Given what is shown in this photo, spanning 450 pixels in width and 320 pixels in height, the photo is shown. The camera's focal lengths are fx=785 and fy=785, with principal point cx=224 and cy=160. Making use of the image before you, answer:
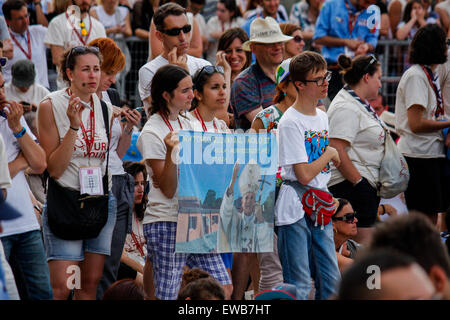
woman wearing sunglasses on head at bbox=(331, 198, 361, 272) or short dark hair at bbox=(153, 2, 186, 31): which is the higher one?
short dark hair at bbox=(153, 2, 186, 31)

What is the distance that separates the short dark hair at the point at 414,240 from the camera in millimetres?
2477

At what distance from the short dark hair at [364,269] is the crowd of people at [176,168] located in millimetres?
135

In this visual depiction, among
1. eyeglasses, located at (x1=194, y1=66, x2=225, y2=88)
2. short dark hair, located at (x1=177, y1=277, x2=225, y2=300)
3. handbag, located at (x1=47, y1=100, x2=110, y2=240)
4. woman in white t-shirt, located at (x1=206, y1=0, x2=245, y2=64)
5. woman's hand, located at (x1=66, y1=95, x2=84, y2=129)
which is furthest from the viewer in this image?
woman in white t-shirt, located at (x1=206, y1=0, x2=245, y2=64)

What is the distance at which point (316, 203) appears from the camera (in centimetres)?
530

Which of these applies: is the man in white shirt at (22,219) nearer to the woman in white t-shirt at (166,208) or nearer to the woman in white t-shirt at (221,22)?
the woman in white t-shirt at (166,208)

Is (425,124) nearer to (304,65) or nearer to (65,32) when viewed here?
(304,65)

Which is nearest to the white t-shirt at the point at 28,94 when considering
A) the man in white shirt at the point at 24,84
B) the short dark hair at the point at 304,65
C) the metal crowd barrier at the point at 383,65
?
the man in white shirt at the point at 24,84

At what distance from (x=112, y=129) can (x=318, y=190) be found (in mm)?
1616

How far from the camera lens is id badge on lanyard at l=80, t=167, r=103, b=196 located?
5.17 m

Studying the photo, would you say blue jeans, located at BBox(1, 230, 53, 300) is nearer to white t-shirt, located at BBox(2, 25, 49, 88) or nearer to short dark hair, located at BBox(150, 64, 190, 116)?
short dark hair, located at BBox(150, 64, 190, 116)

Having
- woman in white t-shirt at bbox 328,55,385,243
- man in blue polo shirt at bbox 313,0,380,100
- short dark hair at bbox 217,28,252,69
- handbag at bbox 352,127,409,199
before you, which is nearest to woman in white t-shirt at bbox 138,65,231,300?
woman in white t-shirt at bbox 328,55,385,243

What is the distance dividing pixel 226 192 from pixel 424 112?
9.86 ft
